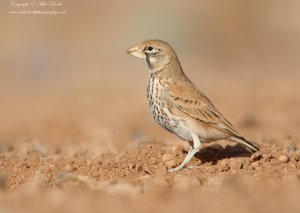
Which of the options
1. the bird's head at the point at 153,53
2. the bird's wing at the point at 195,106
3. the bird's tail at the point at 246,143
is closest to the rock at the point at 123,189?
the bird's wing at the point at 195,106

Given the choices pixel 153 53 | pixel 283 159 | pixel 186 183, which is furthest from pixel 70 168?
pixel 283 159

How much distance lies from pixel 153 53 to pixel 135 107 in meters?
6.79

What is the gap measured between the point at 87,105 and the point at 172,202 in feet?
35.6

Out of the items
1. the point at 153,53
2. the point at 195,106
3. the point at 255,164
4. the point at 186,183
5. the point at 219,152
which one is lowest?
the point at 219,152

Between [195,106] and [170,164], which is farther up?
[195,106]

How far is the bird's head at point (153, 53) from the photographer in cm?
827

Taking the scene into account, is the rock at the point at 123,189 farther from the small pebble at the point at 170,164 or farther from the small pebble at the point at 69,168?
the small pebble at the point at 170,164

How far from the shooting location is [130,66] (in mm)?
24125

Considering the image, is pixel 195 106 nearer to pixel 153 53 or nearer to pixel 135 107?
pixel 153 53

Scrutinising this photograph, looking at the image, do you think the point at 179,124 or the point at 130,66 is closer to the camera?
the point at 179,124

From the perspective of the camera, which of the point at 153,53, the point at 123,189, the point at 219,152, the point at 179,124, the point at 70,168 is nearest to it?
the point at 123,189

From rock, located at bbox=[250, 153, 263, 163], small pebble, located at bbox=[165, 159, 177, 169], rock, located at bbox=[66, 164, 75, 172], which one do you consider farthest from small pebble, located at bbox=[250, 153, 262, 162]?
rock, located at bbox=[66, 164, 75, 172]

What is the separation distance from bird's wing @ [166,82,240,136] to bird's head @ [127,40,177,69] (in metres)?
0.35

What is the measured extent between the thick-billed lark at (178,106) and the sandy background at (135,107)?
0.31 meters
